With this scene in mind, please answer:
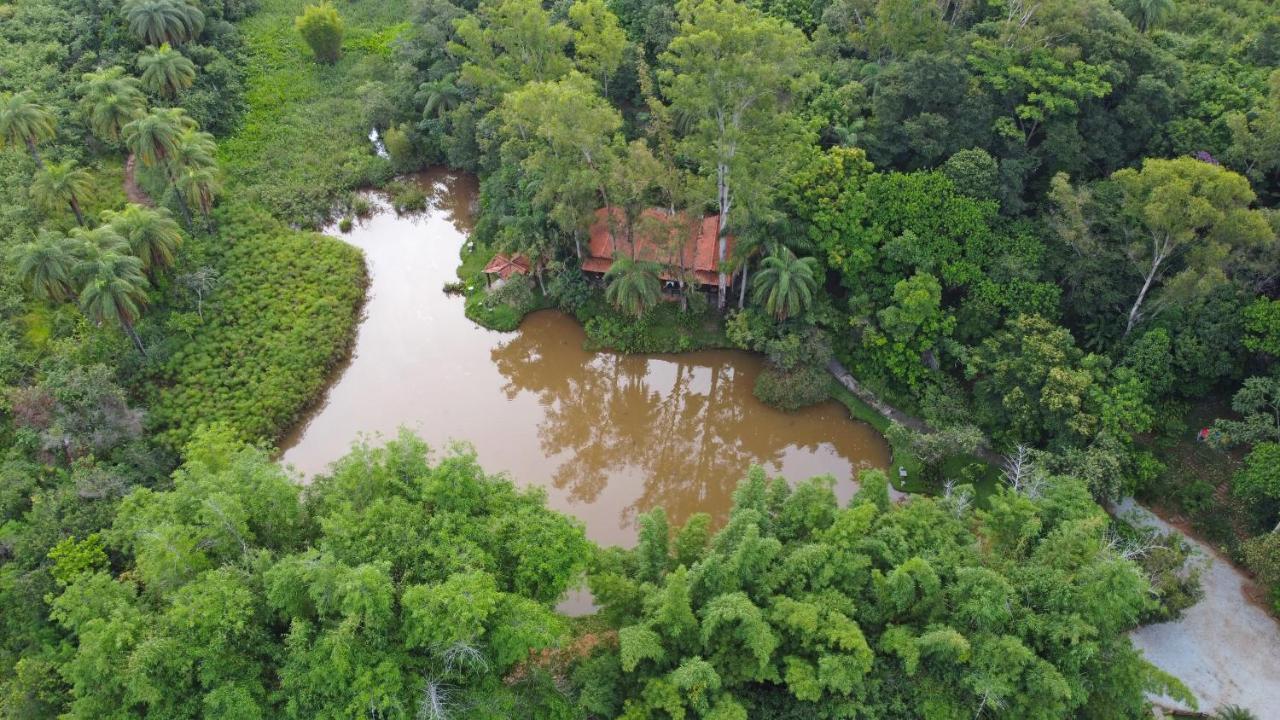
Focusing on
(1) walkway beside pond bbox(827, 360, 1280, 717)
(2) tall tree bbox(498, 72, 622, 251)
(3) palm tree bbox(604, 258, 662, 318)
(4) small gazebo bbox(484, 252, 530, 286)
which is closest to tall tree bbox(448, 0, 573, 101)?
(2) tall tree bbox(498, 72, 622, 251)

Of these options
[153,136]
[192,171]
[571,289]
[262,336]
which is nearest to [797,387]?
[571,289]

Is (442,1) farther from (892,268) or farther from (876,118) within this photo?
(892,268)

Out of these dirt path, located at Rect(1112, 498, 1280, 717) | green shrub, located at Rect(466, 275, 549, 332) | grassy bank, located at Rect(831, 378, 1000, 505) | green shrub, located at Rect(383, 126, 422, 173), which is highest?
green shrub, located at Rect(383, 126, 422, 173)

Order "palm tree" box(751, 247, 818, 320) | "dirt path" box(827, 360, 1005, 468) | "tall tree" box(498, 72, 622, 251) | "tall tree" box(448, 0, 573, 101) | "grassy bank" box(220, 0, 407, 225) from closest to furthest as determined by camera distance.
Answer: "dirt path" box(827, 360, 1005, 468) → "tall tree" box(498, 72, 622, 251) → "palm tree" box(751, 247, 818, 320) → "tall tree" box(448, 0, 573, 101) → "grassy bank" box(220, 0, 407, 225)

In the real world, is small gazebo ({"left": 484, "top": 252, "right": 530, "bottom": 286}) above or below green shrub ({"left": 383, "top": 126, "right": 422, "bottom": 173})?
below

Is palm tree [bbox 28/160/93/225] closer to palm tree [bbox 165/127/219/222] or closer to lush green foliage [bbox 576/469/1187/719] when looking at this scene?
Result: palm tree [bbox 165/127/219/222]

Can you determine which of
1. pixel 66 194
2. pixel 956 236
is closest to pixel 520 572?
pixel 956 236

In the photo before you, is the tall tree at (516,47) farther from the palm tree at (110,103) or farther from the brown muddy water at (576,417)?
the palm tree at (110,103)
